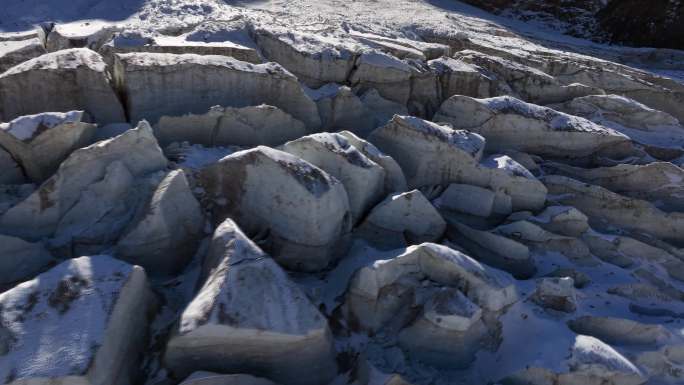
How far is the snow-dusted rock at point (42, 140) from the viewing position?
177 inches

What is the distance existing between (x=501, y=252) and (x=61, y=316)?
11.3 feet

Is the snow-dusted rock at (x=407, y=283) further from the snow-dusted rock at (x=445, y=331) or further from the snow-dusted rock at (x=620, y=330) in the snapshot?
the snow-dusted rock at (x=620, y=330)

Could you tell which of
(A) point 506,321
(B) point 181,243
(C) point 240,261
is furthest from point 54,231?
(A) point 506,321

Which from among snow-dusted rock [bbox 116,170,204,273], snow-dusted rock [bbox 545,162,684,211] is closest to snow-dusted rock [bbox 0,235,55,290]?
snow-dusted rock [bbox 116,170,204,273]

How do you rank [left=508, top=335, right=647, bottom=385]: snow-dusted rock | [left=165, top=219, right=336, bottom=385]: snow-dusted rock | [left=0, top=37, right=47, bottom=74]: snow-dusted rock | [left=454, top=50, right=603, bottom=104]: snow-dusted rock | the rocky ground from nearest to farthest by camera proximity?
[left=165, top=219, right=336, bottom=385]: snow-dusted rock, the rocky ground, [left=508, top=335, right=647, bottom=385]: snow-dusted rock, [left=0, top=37, right=47, bottom=74]: snow-dusted rock, [left=454, top=50, right=603, bottom=104]: snow-dusted rock

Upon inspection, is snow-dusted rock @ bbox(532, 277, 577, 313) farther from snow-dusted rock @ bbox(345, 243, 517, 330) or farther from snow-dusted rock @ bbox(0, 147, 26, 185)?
snow-dusted rock @ bbox(0, 147, 26, 185)

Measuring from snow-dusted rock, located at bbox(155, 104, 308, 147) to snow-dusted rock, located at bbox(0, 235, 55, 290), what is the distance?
1641 millimetres

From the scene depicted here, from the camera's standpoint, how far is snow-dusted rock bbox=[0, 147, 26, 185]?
15.1ft

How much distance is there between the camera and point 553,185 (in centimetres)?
579

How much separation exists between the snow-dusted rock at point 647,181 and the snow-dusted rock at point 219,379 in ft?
14.6

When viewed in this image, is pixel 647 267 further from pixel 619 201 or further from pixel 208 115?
pixel 208 115

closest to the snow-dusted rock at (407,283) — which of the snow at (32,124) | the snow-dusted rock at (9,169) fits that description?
the snow at (32,124)

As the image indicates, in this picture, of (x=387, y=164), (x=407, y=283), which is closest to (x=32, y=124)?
(x=387, y=164)

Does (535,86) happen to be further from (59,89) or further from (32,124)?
(32,124)
